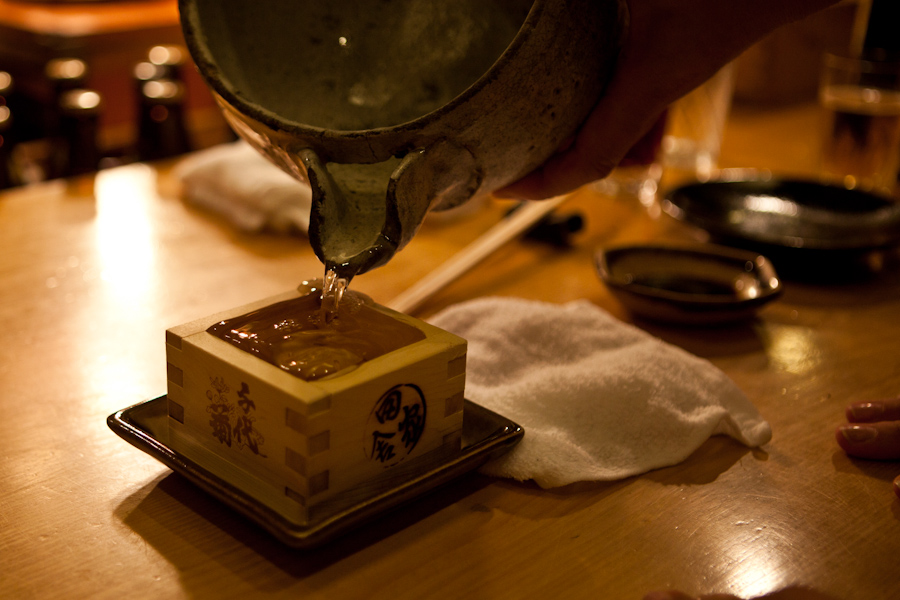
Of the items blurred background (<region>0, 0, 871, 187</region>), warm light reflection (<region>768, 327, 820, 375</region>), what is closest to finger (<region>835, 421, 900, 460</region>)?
warm light reflection (<region>768, 327, 820, 375</region>)

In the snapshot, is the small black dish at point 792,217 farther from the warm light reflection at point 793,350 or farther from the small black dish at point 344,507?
the small black dish at point 344,507

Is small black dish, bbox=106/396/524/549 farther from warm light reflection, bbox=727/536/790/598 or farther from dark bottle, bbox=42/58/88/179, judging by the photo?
dark bottle, bbox=42/58/88/179

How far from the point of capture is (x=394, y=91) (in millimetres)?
802

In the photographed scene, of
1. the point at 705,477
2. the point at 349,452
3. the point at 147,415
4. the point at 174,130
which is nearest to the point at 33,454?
the point at 147,415

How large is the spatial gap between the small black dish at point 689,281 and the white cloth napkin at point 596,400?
12 centimetres

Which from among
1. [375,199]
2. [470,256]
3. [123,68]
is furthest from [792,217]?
[123,68]

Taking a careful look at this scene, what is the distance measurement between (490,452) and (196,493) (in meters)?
0.23

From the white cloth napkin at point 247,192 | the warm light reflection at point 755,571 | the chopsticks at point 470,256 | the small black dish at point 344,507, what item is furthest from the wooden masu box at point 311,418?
the white cloth napkin at point 247,192

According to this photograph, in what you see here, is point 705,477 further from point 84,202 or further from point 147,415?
point 84,202

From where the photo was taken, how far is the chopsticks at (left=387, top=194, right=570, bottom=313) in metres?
1.00

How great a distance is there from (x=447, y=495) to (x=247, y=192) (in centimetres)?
72

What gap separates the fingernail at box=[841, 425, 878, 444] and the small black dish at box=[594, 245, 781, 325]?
231 millimetres

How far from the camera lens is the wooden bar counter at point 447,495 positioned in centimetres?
57

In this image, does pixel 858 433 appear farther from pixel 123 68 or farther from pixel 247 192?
pixel 123 68
